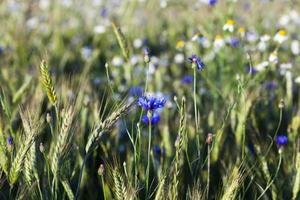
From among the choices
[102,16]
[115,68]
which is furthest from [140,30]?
[115,68]

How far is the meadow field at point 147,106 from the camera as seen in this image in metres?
1.46

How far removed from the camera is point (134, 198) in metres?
1.33

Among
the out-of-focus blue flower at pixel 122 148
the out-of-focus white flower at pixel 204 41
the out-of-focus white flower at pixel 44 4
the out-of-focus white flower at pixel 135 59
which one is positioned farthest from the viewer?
the out-of-focus white flower at pixel 44 4

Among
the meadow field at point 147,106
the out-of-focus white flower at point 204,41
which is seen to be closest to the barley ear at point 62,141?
the meadow field at point 147,106

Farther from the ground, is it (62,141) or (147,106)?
(147,106)

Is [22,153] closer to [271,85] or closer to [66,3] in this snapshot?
[271,85]

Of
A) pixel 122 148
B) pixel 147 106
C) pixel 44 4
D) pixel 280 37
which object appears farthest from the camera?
pixel 44 4

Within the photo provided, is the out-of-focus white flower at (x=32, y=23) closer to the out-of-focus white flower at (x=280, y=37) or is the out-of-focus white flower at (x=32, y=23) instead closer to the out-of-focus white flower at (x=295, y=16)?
the out-of-focus white flower at (x=295, y=16)

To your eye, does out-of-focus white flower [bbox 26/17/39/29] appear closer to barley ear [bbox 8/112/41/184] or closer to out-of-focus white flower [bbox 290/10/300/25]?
out-of-focus white flower [bbox 290/10/300/25]

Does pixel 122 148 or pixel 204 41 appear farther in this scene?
pixel 204 41

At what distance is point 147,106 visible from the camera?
1521mm

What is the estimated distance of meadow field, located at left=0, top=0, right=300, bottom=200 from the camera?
4.80ft

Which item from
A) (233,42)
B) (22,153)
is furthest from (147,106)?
(233,42)

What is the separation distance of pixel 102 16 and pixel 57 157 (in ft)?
10.4
